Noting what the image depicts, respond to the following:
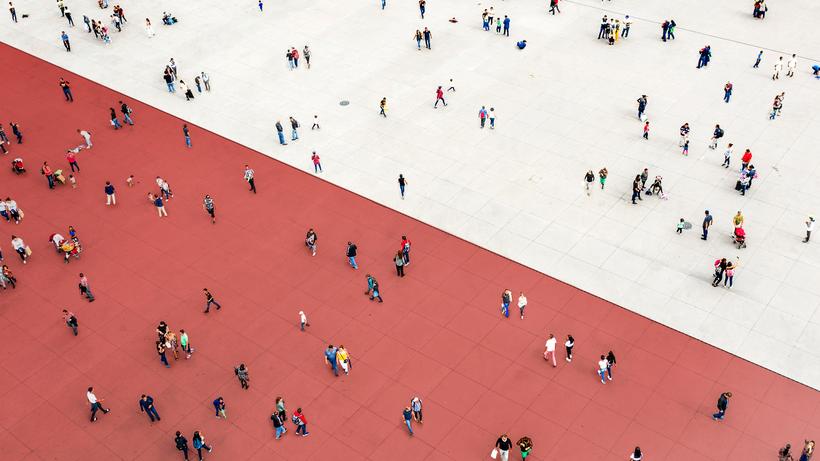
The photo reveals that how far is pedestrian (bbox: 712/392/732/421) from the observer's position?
1021 inches

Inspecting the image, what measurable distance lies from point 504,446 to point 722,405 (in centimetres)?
792

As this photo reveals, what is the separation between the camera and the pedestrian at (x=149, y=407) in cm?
2702

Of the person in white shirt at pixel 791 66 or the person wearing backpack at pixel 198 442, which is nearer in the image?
the person wearing backpack at pixel 198 442

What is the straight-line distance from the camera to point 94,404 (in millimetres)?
27391

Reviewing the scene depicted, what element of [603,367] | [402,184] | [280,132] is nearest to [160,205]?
[280,132]

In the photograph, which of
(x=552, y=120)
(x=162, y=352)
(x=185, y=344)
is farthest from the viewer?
(x=552, y=120)

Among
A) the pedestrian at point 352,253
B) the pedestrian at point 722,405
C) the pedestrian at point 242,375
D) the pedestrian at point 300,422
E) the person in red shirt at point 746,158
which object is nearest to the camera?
the pedestrian at point 722,405

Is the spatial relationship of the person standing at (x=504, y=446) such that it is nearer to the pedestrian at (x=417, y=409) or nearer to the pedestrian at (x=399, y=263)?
the pedestrian at (x=417, y=409)

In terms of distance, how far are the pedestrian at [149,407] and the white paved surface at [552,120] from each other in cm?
1513

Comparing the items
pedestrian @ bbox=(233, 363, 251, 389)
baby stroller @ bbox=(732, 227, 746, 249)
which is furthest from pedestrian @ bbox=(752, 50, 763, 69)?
pedestrian @ bbox=(233, 363, 251, 389)

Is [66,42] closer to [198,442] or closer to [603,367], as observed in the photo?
[198,442]

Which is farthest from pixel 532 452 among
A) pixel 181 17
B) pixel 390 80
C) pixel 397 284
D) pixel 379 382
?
pixel 181 17

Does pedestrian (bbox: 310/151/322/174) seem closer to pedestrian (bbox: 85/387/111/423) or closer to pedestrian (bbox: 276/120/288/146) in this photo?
pedestrian (bbox: 276/120/288/146)

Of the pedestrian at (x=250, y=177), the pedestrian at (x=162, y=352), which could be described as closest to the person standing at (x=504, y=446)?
the pedestrian at (x=162, y=352)
